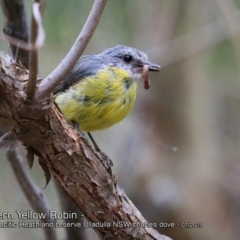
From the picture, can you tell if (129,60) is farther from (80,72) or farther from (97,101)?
(97,101)

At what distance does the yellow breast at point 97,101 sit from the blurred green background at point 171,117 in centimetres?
147

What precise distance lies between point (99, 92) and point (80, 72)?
0.25m

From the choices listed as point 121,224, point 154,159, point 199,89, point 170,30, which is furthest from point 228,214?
point 121,224

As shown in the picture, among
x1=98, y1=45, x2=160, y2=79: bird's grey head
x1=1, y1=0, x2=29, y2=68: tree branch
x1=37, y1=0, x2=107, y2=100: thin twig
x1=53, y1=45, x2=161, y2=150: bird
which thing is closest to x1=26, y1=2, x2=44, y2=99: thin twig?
x1=37, y1=0, x2=107, y2=100: thin twig

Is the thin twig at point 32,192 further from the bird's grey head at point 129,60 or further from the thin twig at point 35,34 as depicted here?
the thin twig at point 35,34

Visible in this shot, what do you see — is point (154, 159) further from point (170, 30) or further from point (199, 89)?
point (170, 30)

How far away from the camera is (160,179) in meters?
4.37

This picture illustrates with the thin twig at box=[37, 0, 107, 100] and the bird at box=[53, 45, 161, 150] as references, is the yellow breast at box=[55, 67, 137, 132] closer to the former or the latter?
the bird at box=[53, 45, 161, 150]

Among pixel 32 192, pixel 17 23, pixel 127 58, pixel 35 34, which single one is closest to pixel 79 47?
pixel 35 34

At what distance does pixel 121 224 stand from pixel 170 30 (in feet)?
8.51

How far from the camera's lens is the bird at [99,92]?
245 cm

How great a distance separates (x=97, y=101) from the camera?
245cm

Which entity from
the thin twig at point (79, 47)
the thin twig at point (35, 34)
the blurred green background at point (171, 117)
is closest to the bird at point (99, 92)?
the thin twig at point (79, 47)

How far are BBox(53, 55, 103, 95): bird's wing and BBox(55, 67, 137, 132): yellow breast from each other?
0.05 m
